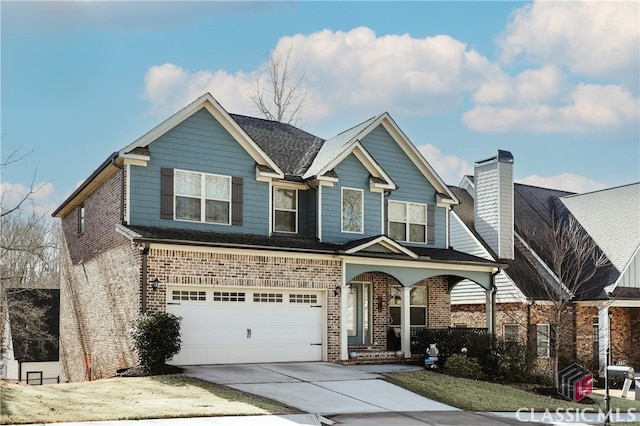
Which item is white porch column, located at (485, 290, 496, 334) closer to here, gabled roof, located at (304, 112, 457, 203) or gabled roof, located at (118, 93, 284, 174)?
gabled roof, located at (304, 112, 457, 203)

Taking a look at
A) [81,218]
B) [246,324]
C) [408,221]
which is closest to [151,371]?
[246,324]

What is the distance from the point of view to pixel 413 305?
26375mm

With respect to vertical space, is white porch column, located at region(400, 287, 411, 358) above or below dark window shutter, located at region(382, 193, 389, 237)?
below

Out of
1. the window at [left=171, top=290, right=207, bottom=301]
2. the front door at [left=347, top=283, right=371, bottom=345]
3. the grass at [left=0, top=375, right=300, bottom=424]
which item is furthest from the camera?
the front door at [left=347, top=283, right=371, bottom=345]

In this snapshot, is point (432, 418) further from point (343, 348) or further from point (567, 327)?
point (567, 327)

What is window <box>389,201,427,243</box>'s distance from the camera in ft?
85.6

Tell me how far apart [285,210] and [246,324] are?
465cm

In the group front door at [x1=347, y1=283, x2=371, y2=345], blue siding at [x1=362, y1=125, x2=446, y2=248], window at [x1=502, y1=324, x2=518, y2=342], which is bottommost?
window at [x1=502, y1=324, x2=518, y2=342]

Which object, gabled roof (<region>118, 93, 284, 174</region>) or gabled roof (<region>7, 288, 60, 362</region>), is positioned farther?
gabled roof (<region>7, 288, 60, 362</region>)

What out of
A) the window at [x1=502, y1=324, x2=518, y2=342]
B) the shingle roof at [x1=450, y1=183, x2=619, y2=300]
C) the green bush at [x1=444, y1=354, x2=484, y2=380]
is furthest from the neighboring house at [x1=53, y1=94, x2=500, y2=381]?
the shingle roof at [x1=450, y1=183, x2=619, y2=300]

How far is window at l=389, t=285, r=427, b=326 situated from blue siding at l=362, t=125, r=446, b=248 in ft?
5.89

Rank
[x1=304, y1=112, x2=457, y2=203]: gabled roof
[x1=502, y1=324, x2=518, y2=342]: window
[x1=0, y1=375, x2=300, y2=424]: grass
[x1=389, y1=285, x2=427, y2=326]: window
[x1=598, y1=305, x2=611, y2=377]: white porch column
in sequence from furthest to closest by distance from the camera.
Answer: [x1=502, y1=324, x2=518, y2=342]: window
[x1=598, y1=305, x2=611, y2=377]: white porch column
[x1=389, y1=285, x2=427, y2=326]: window
[x1=304, y1=112, x2=457, y2=203]: gabled roof
[x1=0, y1=375, x2=300, y2=424]: grass

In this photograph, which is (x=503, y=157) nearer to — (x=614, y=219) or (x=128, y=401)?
(x=614, y=219)

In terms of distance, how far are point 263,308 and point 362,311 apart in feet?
15.5
